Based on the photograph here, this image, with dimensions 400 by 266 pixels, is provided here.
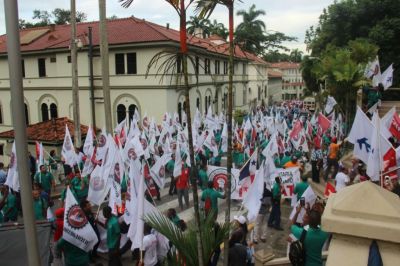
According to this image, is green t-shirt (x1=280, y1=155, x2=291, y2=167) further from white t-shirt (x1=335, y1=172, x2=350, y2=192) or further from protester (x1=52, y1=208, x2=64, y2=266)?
protester (x1=52, y1=208, x2=64, y2=266)

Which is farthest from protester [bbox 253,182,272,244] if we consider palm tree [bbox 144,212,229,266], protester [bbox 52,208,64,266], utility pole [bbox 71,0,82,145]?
utility pole [bbox 71,0,82,145]

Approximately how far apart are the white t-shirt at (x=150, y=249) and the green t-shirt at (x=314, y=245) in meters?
2.58

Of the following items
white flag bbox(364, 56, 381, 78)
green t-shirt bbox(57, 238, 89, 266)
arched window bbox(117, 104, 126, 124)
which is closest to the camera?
green t-shirt bbox(57, 238, 89, 266)

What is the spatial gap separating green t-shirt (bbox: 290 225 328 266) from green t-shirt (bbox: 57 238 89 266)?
3779 mm

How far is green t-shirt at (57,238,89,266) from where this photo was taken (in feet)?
22.2

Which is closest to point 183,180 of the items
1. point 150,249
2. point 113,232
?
point 113,232

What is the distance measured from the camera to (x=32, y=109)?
3253 centimetres

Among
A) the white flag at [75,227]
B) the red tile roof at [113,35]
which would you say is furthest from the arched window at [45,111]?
the white flag at [75,227]

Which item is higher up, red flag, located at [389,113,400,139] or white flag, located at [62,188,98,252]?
red flag, located at [389,113,400,139]

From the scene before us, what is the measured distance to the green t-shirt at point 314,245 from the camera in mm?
5395

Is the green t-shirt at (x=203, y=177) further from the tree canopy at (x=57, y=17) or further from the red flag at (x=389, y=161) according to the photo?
the tree canopy at (x=57, y=17)

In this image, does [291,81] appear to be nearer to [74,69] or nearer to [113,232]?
[74,69]

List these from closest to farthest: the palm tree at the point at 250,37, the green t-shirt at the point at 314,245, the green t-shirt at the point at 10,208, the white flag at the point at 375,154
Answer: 1. the palm tree at the point at 250,37
2. the green t-shirt at the point at 314,245
3. the white flag at the point at 375,154
4. the green t-shirt at the point at 10,208

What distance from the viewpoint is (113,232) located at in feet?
23.3
